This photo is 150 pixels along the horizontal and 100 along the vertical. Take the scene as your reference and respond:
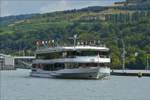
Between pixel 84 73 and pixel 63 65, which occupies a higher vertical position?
pixel 63 65

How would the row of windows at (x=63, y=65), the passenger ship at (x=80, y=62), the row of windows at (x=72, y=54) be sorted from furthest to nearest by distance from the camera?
1. the row of windows at (x=72, y=54)
2. the row of windows at (x=63, y=65)
3. the passenger ship at (x=80, y=62)

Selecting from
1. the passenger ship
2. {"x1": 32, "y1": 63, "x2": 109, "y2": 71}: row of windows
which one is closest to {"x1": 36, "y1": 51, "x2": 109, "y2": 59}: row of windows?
the passenger ship

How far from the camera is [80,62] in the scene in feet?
356

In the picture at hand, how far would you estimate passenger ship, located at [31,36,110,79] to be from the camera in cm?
10844

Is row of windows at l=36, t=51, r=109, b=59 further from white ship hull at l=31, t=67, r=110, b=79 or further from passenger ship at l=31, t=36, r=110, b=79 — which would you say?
white ship hull at l=31, t=67, r=110, b=79

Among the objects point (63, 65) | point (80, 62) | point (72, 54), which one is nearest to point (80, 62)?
point (80, 62)

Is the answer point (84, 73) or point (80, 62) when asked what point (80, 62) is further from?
point (84, 73)

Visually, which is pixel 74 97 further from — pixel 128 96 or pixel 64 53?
pixel 64 53

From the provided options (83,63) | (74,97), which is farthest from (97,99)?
(83,63)

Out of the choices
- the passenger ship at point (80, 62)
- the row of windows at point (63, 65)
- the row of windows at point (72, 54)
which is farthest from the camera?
the row of windows at point (72, 54)

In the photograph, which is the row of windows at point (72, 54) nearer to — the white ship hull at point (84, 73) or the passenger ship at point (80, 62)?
the passenger ship at point (80, 62)

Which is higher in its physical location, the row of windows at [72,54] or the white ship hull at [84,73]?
the row of windows at [72,54]

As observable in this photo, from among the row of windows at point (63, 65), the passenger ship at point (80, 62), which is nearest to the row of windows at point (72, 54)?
the passenger ship at point (80, 62)

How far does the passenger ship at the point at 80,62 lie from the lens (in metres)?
108
